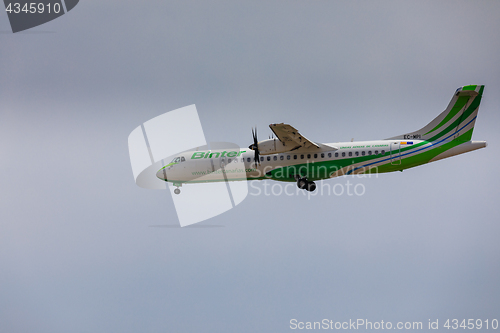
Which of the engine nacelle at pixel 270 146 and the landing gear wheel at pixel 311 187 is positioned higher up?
the engine nacelle at pixel 270 146

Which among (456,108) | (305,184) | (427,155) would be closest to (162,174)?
(305,184)

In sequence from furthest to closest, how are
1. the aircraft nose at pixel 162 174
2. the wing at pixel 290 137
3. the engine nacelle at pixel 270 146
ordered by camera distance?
the aircraft nose at pixel 162 174, the engine nacelle at pixel 270 146, the wing at pixel 290 137

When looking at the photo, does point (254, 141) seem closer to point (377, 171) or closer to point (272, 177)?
point (272, 177)

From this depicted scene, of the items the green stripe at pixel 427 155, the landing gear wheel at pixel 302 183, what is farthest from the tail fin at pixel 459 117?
the landing gear wheel at pixel 302 183

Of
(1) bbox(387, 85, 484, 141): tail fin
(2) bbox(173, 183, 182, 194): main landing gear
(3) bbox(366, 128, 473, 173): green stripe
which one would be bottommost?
(2) bbox(173, 183, 182, 194): main landing gear

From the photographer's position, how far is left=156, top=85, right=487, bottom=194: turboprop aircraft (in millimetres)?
33094

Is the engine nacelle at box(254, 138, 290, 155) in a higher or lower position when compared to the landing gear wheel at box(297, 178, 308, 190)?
higher

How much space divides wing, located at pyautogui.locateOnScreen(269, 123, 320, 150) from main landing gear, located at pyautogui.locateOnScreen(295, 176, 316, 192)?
252 cm

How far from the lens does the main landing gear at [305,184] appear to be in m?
33.4

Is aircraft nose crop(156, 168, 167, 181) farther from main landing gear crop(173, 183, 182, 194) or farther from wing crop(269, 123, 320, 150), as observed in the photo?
wing crop(269, 123, 320, 150)

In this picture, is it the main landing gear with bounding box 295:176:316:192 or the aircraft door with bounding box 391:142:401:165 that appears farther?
the aircraft door with bounding box 391:142:401:165

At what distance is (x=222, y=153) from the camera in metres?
36.7

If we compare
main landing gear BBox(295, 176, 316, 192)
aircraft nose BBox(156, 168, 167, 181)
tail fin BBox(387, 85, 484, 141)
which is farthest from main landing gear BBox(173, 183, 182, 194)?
tail fin BBox(387, 85, 484, 141)

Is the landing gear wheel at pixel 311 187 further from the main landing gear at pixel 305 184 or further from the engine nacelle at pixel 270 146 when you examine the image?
the engine nacelle at pixel 270 146
